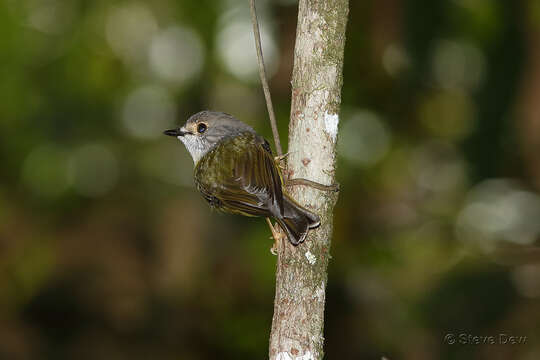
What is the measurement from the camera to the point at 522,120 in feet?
19.5

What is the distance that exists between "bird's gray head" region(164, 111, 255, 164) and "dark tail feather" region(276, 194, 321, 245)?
52.7 inches

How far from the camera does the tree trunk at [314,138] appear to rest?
8.52ft

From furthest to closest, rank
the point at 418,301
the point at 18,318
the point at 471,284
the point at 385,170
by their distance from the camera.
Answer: the point at 18,318 → the point at 385,170 → the point at 418,301 → the point at 471,284

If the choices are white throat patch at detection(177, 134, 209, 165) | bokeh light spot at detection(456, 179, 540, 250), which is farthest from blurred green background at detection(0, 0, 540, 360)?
white throat patch at detection(177, 134, 209, 165)

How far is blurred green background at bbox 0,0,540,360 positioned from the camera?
614 cm

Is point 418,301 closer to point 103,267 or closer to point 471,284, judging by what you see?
point 471,284

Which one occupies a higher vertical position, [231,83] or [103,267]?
[231,83]

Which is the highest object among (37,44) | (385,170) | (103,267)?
(37,44)

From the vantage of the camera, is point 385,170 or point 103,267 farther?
point 103,267

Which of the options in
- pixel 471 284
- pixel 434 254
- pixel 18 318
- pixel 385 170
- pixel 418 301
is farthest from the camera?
pixel 18 318

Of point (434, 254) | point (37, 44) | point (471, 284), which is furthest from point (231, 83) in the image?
point (471, 284)

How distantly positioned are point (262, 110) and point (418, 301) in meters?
2.98

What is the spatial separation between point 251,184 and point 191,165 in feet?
17.6

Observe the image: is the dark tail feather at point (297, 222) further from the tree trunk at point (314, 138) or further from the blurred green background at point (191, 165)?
the blurred green background at point (191, 165)
